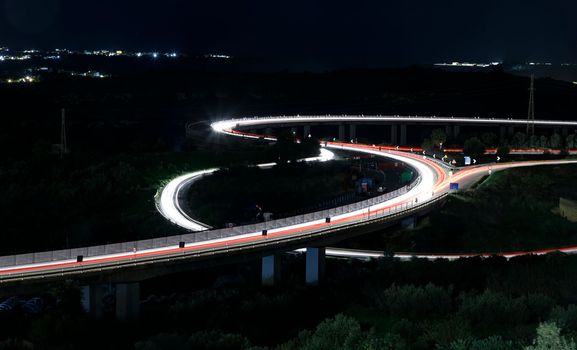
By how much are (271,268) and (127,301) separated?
25.8 ft

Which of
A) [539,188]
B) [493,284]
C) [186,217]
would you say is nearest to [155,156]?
[186,217]

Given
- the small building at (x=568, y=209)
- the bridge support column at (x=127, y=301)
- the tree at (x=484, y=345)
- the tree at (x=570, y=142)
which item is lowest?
the bridge support column at (x=127, y=301)

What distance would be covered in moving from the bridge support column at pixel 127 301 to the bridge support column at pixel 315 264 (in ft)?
31.0

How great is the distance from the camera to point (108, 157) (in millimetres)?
72875

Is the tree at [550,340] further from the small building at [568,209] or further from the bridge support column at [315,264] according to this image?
the small building at [568,209]

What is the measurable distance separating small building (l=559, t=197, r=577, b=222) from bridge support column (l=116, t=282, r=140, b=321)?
34.3 metres

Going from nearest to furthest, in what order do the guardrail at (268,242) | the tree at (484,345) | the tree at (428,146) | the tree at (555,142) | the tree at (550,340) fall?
the tree at (550,340) → the tree at (484,345) → the guardrail at (268,242) → the tree at (555,142) → the tree at (428,146)

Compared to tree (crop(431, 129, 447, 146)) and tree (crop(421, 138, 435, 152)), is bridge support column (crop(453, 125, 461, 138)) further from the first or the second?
tree (crop(421, 138, 435, 152))

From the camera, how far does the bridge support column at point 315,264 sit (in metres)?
37.8

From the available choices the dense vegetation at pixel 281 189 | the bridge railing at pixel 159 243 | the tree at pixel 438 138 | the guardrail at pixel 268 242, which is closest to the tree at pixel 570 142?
the tree at pixel 438 138

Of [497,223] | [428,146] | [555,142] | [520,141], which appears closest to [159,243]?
[497,223]

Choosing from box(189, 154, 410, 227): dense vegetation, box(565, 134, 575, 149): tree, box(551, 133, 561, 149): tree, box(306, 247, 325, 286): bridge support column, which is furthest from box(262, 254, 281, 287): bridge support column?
box(565, 134, 575, 149): tree

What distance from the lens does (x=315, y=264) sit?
37.9 meters

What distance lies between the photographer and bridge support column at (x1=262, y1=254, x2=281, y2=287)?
36719 millimetres
